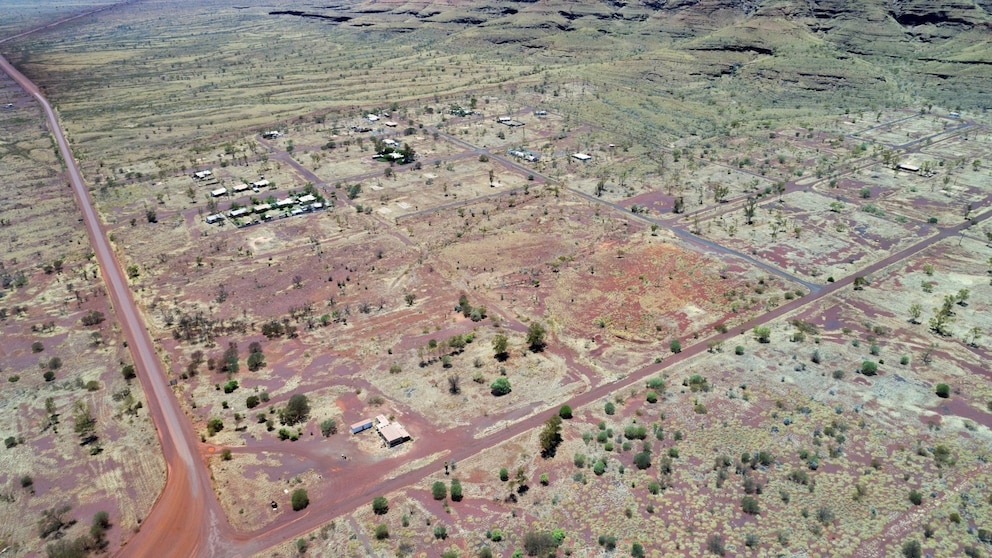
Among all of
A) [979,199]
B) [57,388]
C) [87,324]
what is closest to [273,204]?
[87,324]

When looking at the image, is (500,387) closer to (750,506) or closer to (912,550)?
(750,506)

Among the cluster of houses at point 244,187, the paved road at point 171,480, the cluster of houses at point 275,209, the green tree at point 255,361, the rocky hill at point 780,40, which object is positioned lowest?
the paved road at point 171,480

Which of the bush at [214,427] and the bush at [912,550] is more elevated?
the bush at [214,427]

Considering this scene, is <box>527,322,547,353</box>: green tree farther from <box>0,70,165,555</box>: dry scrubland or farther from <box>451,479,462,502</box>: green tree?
<box>0,70,165,555</box>: dry scrubland

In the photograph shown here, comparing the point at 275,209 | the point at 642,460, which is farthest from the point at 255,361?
the point at 275,209

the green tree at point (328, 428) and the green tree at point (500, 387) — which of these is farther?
the green tree at point (500, 387)

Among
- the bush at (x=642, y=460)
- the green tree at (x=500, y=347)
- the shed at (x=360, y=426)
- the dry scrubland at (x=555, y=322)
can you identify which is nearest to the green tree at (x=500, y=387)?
the dry scrubland at (x=555, y=322)

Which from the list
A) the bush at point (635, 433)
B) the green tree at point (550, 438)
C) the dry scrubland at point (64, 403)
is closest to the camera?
the dry scrubland at point (64, 403)

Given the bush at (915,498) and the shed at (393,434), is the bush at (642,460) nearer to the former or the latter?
the bush at (915,498)
